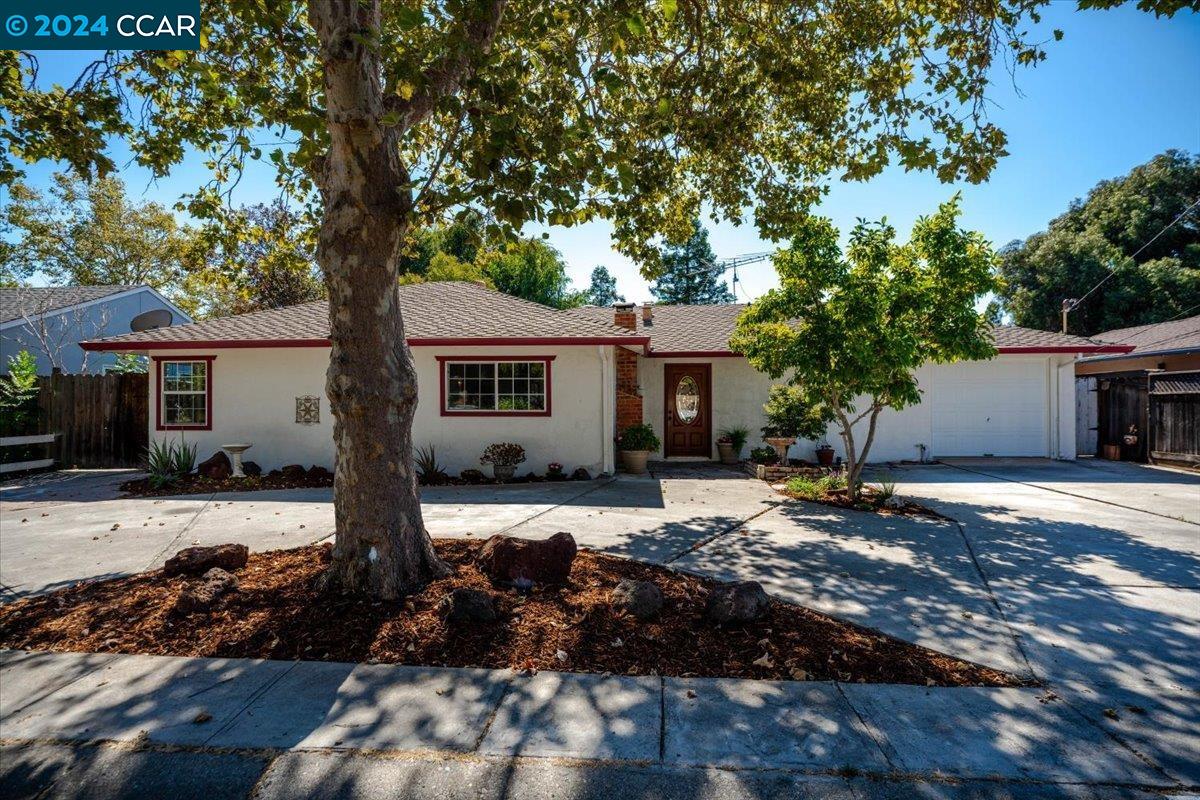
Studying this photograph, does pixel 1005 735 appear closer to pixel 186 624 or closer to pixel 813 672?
pixel 813 672

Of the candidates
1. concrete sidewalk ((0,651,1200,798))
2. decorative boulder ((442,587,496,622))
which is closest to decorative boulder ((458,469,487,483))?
decorative boulder ((442,587,496,622))

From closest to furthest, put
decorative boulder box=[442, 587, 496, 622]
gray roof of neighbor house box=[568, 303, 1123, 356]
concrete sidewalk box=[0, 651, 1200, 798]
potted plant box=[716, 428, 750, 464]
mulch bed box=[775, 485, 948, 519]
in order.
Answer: concrete sidewalk box=[0, 651, 1200, 798] → decorative boulder box=[442, 587, 496, 622] → mulch bed box=[775, 485, 948, 519] → gray roof of neighbor house box=[568, 303, 1123, 356] → potted plant box=[716, 428, 750, 464]

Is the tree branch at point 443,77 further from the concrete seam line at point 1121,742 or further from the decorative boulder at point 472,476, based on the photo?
the decorative boulder at point 472,476

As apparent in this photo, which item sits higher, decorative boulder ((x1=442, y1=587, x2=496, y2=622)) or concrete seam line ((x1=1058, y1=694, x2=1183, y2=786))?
decorative boulder ((x1=442, y1=587, x2=496, y2=622))

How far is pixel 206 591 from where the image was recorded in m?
4.20

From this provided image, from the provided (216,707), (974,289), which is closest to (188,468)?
(216,707)

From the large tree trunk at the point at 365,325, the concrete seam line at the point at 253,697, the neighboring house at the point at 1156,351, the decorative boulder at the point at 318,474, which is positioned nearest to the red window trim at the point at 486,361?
the decorative boulder at the point at 318,474

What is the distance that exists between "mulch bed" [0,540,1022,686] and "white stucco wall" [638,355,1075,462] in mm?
10235

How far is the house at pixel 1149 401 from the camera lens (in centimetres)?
1285

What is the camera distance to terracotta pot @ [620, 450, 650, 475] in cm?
1219

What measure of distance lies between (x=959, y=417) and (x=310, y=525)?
14.3 metres

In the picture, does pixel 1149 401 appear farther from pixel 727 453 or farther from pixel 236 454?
pixel 236 454

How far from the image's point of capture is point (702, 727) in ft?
9.26

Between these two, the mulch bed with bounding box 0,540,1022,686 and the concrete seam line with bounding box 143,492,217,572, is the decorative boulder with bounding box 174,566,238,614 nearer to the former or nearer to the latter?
the mulch bed with bounding box 0,540,1022,686
